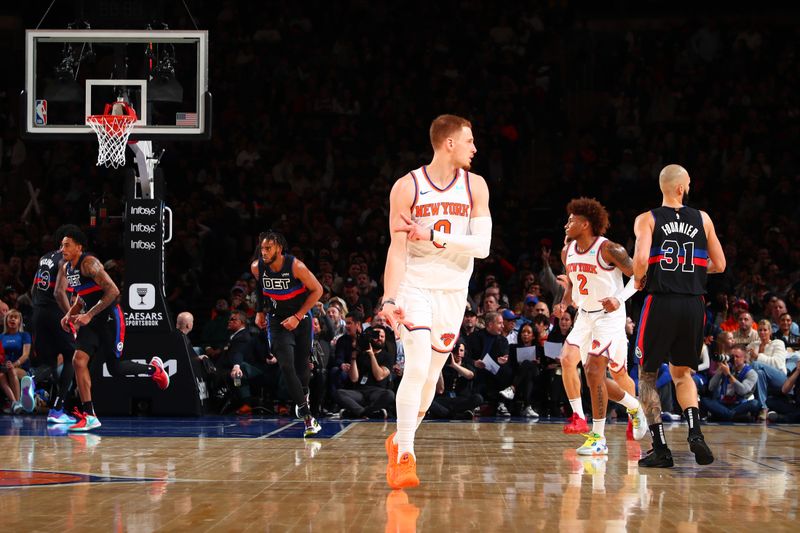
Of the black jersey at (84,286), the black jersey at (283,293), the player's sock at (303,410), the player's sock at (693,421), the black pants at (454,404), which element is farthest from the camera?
the black pants at (454,404)

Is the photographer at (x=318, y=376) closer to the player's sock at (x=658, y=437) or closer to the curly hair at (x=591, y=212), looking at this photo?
the curly hair at (x=591, y=212)

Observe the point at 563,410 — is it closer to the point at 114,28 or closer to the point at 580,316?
the point at 580,316

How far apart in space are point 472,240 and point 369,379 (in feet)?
25.8

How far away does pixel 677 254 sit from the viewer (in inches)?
317

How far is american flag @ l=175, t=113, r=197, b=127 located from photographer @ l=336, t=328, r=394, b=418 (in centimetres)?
368

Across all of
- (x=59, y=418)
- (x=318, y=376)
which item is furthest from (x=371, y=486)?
(x=318, y=376)

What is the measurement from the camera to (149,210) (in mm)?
14000

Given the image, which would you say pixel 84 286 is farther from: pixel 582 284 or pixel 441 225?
pixel 441 225

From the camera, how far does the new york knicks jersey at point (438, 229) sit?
23.1 ft

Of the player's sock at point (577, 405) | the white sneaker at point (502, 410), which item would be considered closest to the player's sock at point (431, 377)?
the player's sock at point (577, 405)

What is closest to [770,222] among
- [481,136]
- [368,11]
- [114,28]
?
[481,136]

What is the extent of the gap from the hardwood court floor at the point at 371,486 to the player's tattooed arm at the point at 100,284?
1.43m

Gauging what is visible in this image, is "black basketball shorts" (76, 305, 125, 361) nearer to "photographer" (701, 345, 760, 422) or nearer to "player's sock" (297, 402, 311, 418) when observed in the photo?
"player's sock" (297, 402, 311, 418)

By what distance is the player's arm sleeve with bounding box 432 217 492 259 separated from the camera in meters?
6.86
